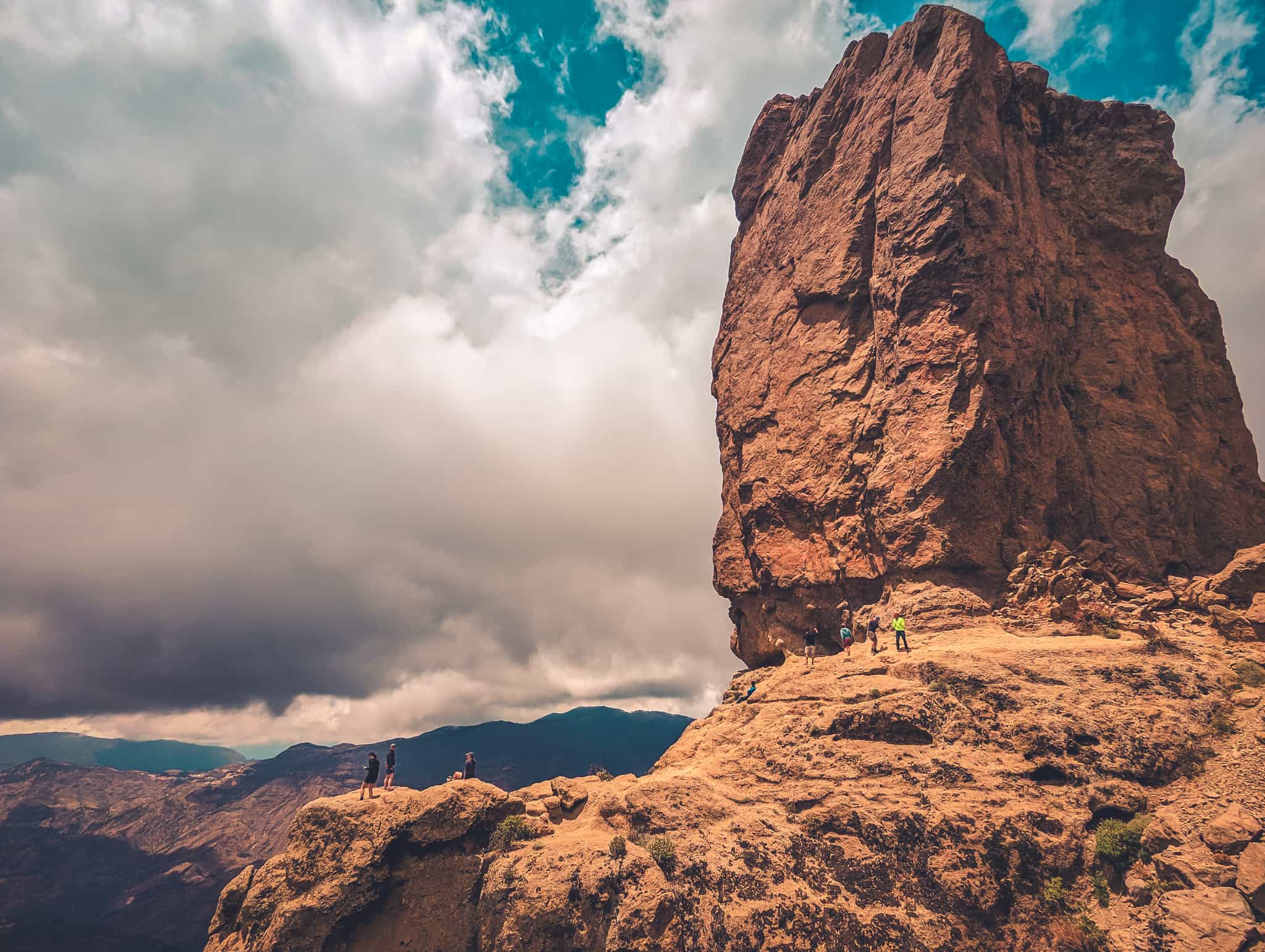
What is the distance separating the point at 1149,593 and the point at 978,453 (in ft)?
31.9

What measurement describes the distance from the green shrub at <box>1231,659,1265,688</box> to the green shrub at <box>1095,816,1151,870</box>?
7.29 meters

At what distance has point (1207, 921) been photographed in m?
13.7

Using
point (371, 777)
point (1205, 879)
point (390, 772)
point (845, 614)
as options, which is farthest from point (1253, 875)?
point (390, 772)

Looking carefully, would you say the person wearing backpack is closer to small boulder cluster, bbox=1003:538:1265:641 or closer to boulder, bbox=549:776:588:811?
small boulder cluster, bbox=1003:538:1265:641

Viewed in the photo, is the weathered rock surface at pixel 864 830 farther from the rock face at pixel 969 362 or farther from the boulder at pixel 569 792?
the rock face at pixel 969 362

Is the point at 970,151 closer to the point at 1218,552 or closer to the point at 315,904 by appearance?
the point at 1218,552

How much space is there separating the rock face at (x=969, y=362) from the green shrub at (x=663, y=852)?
57.7 feet

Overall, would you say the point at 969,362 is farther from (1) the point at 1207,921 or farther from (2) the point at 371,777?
(2) the point at 371,777

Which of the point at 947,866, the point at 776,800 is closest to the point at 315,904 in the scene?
the point at 776,800

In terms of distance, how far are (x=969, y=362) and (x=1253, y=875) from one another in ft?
74.1

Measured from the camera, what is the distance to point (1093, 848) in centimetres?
1662

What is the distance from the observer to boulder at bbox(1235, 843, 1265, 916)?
13.4m

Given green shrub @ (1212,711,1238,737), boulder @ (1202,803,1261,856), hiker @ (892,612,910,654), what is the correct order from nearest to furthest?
boulder @ (1202,803,1261,856)
green shrub @ (1212,711,1238,737)
hiker @ (892,612,910,654)

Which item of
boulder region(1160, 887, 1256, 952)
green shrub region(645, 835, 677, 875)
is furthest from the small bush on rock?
green shrub region(645, 835, 677, 875)
